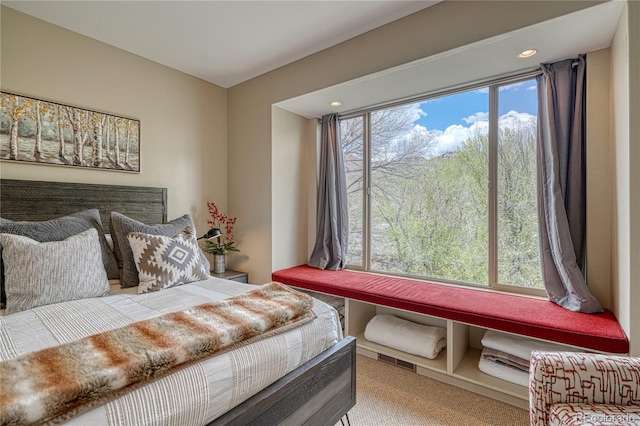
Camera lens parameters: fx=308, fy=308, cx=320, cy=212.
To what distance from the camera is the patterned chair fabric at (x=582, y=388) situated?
1190 mm

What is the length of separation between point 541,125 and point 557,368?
1.65 metres

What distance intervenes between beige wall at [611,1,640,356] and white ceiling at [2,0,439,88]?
1104 millimetres

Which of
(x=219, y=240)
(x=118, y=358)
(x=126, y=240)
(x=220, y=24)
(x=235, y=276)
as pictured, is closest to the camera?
(x=118, y=358)

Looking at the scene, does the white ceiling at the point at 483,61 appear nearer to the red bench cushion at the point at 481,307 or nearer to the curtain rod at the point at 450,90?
the curtain rod at the point at 450,90

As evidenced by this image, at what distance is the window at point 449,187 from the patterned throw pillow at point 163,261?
1.68 meters

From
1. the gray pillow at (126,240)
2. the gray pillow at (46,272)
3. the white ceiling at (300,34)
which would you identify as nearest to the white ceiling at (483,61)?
the white ceiling at (300,34)

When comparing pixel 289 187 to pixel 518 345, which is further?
pixel 289 187

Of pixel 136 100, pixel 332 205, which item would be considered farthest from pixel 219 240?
pixel 136 100

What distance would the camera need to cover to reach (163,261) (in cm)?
196

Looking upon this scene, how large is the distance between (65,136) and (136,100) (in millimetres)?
648

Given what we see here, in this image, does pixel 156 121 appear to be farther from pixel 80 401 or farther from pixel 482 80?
pixel 482 80

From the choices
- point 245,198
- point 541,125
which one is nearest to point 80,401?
point 245,198

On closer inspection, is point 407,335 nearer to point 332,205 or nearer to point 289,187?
point 332,205

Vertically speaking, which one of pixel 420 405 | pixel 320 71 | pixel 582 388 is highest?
pixel 320 71
